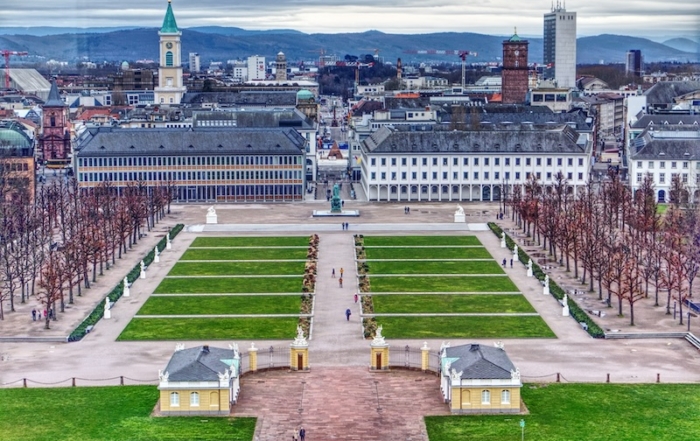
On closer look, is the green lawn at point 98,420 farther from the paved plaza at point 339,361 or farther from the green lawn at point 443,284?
the green lawn at point 443,284

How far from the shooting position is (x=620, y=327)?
84.5m

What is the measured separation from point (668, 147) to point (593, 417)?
324 ft

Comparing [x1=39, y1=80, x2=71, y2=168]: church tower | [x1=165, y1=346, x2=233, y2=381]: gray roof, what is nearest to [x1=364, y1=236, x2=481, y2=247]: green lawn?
[x1=165, y1=346, x2=233, y2=381]: gray roof

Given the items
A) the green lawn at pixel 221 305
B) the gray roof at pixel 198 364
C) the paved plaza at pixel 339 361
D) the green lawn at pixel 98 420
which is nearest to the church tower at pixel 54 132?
the paved plaza at pixel 339 361

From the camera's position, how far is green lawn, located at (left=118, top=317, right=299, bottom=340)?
8181 cm

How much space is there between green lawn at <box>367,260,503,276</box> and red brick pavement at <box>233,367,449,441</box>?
33.5 meters

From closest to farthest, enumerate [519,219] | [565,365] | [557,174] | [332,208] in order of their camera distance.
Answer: [565,365], [519,219], [332,208], [557,174]

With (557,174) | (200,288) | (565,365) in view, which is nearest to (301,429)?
(565,365)

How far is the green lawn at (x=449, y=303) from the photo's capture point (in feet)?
296

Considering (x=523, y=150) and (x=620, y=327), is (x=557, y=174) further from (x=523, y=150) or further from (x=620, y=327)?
(x=620, y=327)

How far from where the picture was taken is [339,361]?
75.2 m

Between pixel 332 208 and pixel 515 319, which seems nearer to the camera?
pixel 515 319

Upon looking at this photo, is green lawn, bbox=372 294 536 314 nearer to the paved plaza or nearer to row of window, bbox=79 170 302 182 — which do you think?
the paved plaza

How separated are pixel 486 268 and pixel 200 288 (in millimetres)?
24340
